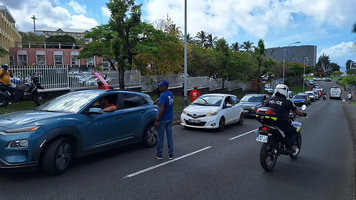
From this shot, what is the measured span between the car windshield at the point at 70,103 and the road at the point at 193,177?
1241mm

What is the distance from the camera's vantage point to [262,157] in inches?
231

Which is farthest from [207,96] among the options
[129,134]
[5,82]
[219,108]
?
[5,82]

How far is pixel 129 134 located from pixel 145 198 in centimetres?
273

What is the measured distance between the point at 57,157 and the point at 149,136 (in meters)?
2.92

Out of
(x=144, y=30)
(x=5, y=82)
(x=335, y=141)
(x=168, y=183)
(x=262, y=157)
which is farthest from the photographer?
(x=144, y=30)

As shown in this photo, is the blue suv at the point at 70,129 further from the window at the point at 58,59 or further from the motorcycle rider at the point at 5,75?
the window at the point at 58,59

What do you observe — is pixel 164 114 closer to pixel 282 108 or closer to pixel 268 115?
pixel 268 115

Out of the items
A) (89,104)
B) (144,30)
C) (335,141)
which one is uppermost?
(144,30)

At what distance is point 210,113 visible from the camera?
36.3 ft

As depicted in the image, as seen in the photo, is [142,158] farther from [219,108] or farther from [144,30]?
[144,30]

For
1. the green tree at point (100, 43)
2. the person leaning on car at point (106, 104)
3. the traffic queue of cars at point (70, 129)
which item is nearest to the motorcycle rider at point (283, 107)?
the traffic queue of cars at point (70, 129)

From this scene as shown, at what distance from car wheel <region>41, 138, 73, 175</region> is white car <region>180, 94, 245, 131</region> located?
6.10 metres

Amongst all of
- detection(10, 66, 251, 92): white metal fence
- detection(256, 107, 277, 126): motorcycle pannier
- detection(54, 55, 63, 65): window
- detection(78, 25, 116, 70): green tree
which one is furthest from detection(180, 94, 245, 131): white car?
detection(54, 55, 63, 65): window

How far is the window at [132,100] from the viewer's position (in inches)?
285
